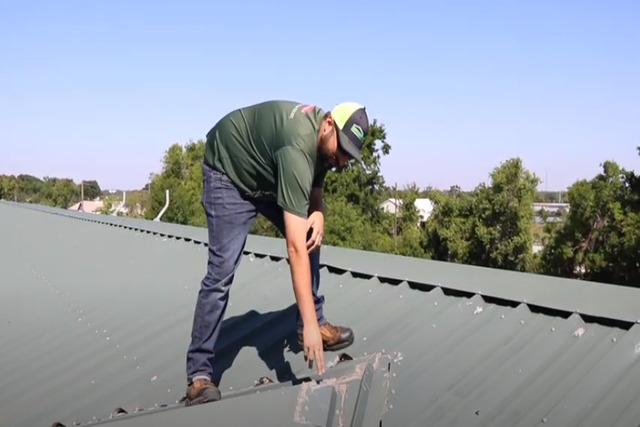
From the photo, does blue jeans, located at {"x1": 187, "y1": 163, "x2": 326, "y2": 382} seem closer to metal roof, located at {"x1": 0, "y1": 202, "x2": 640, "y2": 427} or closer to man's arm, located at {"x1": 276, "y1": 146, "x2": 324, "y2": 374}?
metal roof, located at {"x1": 0, "y1": 202, "x2": 640, "y2": 427}

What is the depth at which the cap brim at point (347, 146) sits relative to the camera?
133 inches

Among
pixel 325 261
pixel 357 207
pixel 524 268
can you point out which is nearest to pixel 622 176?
pixel 524 268

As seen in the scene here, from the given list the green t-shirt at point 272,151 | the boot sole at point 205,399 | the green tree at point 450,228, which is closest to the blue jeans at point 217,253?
the green t-shirt at point 272,151

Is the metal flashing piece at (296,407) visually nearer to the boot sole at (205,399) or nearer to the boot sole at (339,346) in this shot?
the boot sole at (205,399)

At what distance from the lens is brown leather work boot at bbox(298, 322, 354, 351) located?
4.05 metres

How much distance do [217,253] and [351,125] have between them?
0.89 metres

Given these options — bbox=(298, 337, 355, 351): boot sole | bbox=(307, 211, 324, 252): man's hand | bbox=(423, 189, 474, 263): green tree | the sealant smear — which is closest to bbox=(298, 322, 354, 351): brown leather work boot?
bbox=(298, 337, 355, 351): boot sole

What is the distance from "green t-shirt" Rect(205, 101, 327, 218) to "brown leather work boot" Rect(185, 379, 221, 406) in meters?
0.90

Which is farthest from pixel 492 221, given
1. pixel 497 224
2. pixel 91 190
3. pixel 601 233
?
pixel 91 190

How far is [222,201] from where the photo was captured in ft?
12.1

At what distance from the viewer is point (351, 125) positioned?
3.38 meters

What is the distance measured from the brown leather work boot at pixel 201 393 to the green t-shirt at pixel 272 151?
0.90 meters

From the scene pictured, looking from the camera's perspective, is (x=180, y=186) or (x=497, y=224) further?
(x=180, y=186)

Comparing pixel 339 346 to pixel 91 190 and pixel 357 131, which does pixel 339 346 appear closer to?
pixel 357 131
